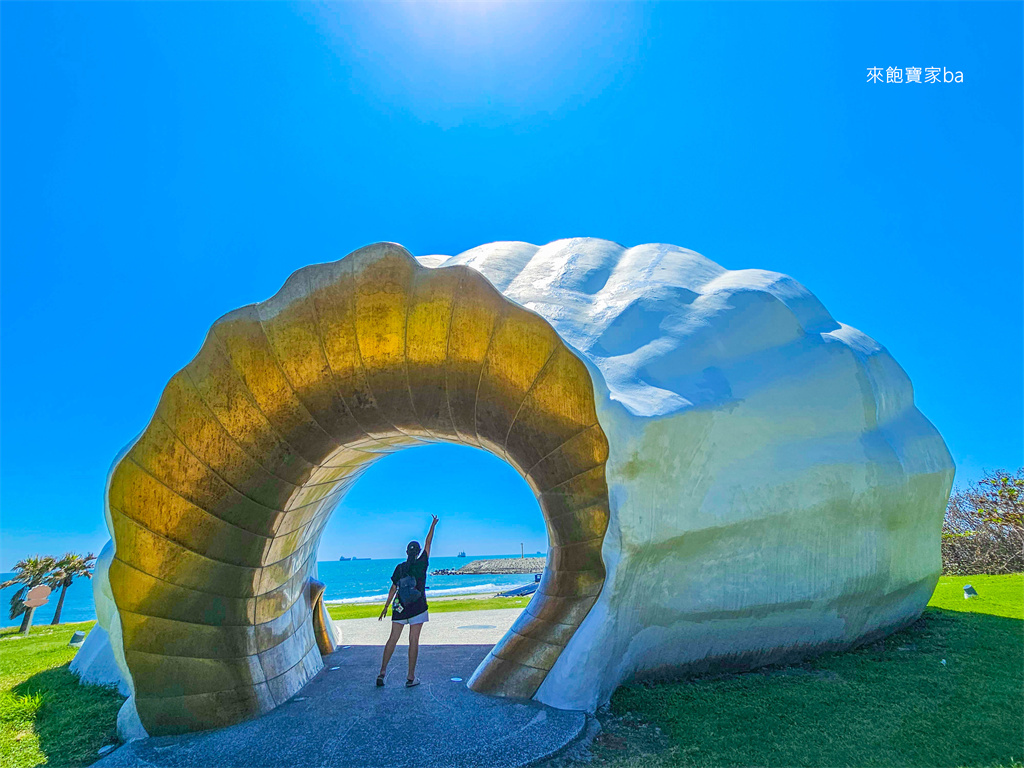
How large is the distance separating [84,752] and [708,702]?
21.3 ft

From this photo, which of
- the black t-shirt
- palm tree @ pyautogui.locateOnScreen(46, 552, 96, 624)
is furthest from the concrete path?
palm tree @ pyautogui.locateOnScreen(46, 552, 96, 624)

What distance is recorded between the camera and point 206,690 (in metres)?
6.29

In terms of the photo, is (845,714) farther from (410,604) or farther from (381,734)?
(410,604)

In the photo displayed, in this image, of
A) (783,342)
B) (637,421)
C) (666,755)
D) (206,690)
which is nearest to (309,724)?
(206,690)

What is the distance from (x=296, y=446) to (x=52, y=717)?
180 inches

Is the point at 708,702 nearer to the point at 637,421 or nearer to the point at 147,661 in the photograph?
the point at 637,421

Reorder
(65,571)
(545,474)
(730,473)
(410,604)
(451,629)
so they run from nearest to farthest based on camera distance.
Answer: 1. (730,473)
2. (545,474)
3. (410,604)
4. (451,629)
5. (65,571)

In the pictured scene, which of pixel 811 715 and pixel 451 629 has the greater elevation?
pixel 811 715

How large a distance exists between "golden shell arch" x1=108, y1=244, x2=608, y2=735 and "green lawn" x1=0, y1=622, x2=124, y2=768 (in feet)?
2.66

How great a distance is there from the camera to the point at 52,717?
23.3 feet

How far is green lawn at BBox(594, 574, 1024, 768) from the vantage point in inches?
192

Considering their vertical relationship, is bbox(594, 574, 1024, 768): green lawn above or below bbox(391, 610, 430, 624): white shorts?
below

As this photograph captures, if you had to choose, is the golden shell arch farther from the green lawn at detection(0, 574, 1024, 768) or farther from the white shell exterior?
the green lawn at detection(0, 574, 1024, 768)

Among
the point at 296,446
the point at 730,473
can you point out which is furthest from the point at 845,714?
the point at 296,446
